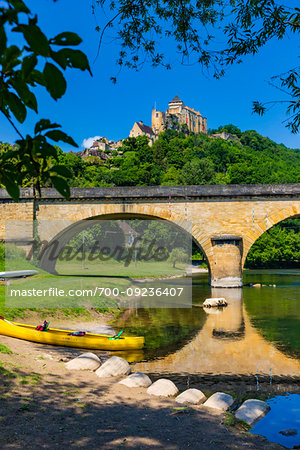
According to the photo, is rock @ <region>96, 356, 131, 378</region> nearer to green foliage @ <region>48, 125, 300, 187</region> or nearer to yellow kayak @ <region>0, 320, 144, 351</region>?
yellow kayak @ <region>0, 320, 144, 351</region>

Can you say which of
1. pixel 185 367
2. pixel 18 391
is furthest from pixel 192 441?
pixel 185 367

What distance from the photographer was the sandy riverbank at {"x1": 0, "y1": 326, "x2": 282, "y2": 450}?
4.26 meters

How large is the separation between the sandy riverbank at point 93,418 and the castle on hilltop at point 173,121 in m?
103

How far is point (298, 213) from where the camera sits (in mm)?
22531

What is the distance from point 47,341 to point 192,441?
5825 mm

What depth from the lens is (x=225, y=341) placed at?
10.9m

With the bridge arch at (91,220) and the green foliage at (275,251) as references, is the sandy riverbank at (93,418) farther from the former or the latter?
the green foliage at (275,251)

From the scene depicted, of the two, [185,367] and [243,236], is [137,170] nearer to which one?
[243,236]

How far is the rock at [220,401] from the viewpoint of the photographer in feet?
19.0

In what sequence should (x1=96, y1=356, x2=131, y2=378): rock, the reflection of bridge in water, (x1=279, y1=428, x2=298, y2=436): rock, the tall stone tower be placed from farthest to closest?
the tall stone tower → the reflection of bridge in water → (x1=96, y1=356, x2=131, y2=378): rock → (x1=279, y1=428, x2=298, y2=436): rock

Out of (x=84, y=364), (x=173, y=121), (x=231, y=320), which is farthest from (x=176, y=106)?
(x=84, y=364)

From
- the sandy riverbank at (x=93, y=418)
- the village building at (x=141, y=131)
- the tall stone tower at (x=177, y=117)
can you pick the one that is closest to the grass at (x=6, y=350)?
the sandy riverbank at (x=93, y=418)

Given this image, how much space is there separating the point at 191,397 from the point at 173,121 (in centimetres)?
10699

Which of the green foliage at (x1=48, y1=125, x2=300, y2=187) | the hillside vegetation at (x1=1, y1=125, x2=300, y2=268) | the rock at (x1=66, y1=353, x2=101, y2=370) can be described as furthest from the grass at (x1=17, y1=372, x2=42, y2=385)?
the green foliage at (x1=48, y1=125, x2=300, y2=187)
